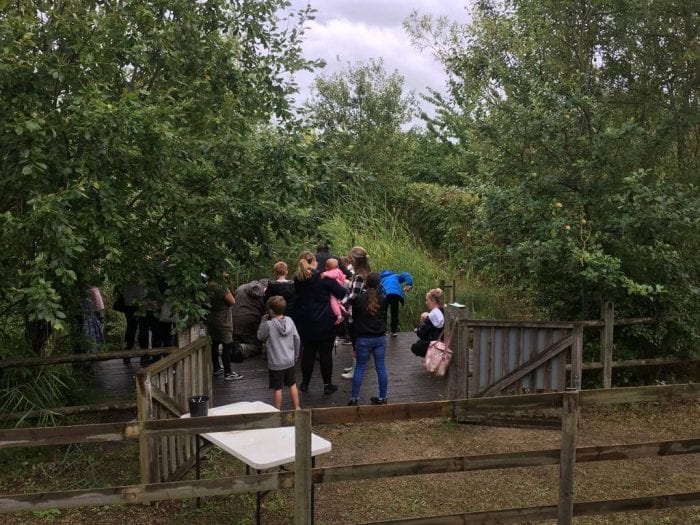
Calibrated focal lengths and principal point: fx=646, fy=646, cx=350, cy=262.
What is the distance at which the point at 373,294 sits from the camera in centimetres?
691

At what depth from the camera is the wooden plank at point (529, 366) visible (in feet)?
21.8

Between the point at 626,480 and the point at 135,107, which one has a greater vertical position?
the point at 135,107

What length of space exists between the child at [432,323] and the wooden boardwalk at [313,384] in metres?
0.49

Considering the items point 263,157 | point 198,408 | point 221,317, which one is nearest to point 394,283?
point 221,317

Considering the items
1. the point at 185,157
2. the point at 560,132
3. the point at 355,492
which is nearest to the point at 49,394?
the point at 185,157

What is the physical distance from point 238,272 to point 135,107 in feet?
21.8

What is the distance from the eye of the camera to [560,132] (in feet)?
25.8

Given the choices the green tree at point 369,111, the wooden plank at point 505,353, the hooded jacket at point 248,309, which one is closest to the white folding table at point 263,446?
the wooden plank at point 505,353

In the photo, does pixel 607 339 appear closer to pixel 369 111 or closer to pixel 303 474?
pixel 303 474

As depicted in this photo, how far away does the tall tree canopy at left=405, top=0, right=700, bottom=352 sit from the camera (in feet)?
24.1

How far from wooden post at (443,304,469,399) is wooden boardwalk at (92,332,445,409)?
0.62 metres

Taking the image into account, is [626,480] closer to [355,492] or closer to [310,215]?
[355,492]

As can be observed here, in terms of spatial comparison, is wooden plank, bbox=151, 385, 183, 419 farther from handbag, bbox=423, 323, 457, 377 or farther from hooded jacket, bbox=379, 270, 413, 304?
hooded jacket, bbox=379, 270, 413, 304

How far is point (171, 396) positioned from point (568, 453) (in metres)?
3.22
